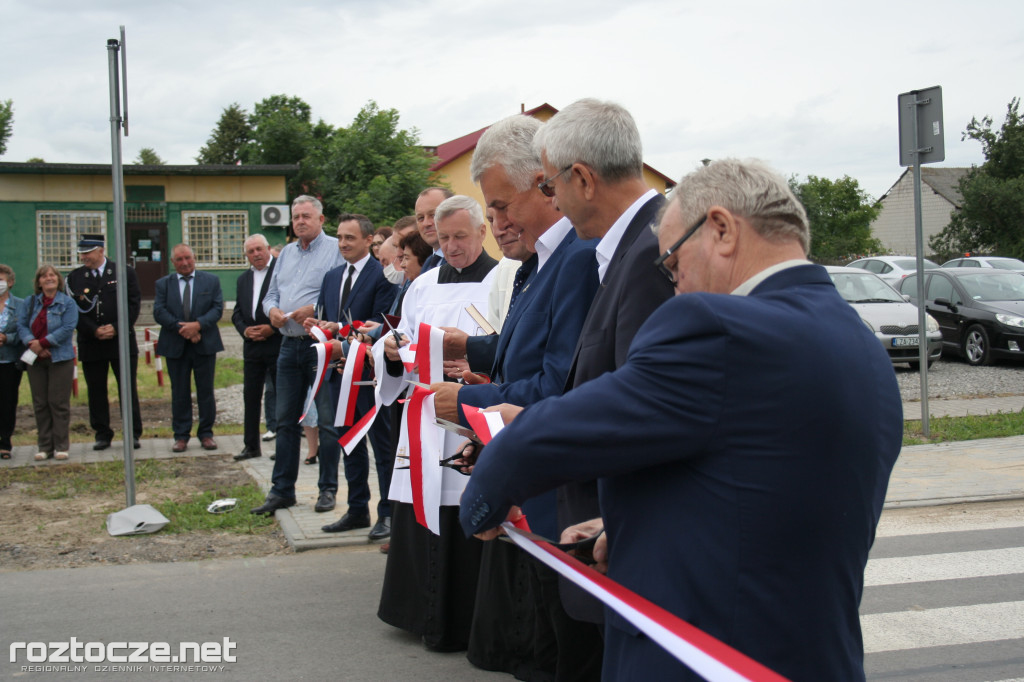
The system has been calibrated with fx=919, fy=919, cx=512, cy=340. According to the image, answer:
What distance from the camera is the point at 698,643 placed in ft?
5.32

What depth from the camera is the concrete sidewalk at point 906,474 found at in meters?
6.99

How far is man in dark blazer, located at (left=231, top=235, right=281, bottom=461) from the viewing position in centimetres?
947

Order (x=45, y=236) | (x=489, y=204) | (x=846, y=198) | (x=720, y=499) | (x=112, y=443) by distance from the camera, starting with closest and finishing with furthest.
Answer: (x=720, y=499) < (x=489, y=204) < (x=112, y=443) < (x=45, y=236) < (x=846, y=198)

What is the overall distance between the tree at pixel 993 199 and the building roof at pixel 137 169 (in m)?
29.1

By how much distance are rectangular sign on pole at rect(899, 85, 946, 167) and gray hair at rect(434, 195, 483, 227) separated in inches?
248

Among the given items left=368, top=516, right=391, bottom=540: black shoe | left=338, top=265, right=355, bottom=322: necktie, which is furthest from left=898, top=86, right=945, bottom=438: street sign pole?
left=368, top=516, right=391, bottom=540: black shoe

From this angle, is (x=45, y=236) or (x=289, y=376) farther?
(x=45, y=236)

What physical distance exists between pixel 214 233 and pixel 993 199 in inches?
1268

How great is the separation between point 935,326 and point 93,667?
49.9 feet

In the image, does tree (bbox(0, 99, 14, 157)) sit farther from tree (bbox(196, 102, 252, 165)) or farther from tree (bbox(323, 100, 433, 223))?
tree (bbox(323, 100, 433, 223))

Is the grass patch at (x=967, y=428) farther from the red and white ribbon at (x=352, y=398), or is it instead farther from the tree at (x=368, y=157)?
the tree at (x=368, y=157)

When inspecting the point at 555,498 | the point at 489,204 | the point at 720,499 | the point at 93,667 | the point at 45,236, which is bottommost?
the point at 93,667

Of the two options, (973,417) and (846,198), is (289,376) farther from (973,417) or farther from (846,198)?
(846,198)

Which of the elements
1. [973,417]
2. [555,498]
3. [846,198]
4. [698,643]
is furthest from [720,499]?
[846,198]
